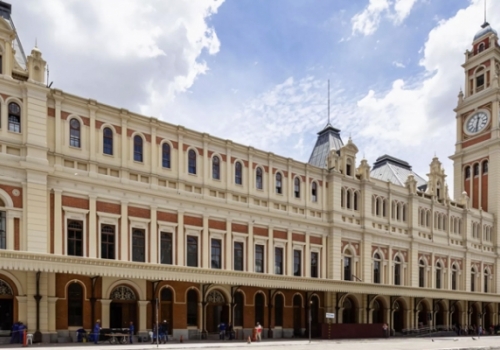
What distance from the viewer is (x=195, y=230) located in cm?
2972

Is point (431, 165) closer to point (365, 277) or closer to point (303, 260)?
point (365, 277)

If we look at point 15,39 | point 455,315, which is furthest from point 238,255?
point 455,315

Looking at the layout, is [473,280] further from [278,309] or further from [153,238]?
[153,238]

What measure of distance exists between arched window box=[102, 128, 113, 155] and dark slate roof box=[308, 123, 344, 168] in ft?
73.4

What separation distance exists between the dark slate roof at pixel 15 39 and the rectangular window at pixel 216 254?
1606 centimetres

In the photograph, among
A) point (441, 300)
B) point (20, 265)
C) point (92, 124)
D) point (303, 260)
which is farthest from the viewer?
point (441, 300)

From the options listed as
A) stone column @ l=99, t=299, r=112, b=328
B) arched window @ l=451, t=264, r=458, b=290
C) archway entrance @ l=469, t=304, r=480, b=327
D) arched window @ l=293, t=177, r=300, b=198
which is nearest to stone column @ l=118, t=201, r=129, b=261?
stone column @ l=99, t=299, r=112, b=328

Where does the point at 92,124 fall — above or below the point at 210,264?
above

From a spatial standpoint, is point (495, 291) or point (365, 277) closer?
point (365, 277)

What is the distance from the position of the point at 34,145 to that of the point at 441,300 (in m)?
39.7

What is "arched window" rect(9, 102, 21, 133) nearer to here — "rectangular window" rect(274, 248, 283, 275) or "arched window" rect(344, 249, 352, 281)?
"rectangular window" rect(274, 248, 283, 275)

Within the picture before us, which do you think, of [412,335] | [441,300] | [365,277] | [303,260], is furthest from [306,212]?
[441,300]

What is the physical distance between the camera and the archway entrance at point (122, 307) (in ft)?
85.5

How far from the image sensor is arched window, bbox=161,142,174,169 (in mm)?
29141
